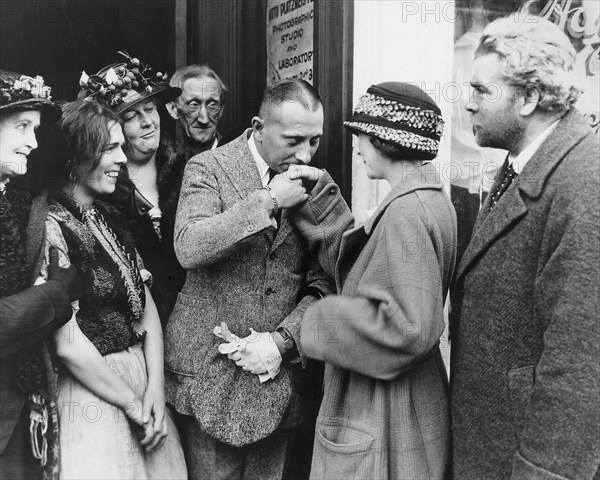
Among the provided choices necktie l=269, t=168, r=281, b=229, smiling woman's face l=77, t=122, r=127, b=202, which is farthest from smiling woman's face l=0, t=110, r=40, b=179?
necktie l=269, t=168, r=281, b=229

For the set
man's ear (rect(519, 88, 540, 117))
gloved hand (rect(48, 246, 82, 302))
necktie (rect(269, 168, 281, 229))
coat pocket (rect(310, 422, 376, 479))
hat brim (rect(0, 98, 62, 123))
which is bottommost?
coat pocket (rect(310, 422, 376, 479))

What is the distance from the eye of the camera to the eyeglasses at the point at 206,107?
3412 millimetres

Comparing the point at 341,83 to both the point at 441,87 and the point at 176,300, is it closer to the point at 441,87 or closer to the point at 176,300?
the point at 441,87

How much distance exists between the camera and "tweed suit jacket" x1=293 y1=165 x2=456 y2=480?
2264 mm

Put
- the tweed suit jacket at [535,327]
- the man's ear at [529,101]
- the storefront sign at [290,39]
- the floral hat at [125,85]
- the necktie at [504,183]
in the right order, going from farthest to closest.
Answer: the storefront sign at [290,39], the floral hat at [125,85], the necktie at [504,183], the man's ear at [529,101], the tweed suit jacket at [535,327]

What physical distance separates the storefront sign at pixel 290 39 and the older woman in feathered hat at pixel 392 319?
1.26 metres

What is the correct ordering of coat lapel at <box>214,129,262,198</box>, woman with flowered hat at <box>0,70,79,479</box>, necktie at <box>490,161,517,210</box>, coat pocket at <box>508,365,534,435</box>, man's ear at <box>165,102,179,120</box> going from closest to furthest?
coat pocket at <box>508,365,534,435</box> < necktie at <box>490,161,517,210</box> < woman with flowered hat at <box>0,70,79,479</box> < coat lapel at <box>214,129,262,198</box> < man's ear at <box>165,102,179,120</box>

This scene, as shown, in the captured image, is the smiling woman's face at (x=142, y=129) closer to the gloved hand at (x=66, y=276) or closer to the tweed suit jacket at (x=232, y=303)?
the tweed suit jacket at (x=232, y=303)

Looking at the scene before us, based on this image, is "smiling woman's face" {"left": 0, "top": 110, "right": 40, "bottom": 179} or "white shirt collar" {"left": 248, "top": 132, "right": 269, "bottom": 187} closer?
"smiling woman's face" {"left": 0, "top": 110, "right": 40, "bottom": 179}

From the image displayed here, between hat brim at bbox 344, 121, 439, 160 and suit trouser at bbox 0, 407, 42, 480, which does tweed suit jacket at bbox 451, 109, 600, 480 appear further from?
suit trouser at bbox 0, 407, 42, 480

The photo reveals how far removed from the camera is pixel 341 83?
3.46 metres

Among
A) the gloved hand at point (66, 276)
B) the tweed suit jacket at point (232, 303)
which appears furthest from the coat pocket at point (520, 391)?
the gloved hand at point (66, 276)

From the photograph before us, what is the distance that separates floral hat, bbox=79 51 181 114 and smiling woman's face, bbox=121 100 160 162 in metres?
0.04

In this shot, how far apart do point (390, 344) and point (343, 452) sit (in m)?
0.48
